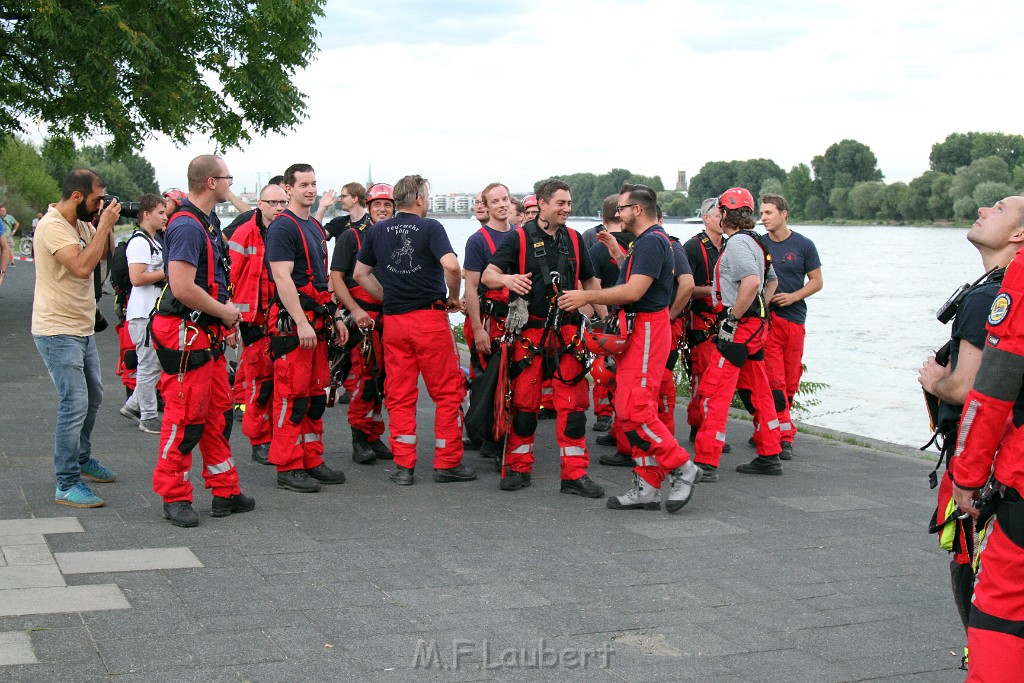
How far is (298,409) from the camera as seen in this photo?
23.2 ft

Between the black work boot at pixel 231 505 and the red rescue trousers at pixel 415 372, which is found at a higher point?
the red rescue trousers at pixel 415 372

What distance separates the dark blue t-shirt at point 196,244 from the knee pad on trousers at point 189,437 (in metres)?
0.81

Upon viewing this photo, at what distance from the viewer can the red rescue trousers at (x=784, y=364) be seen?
8469 millimetres

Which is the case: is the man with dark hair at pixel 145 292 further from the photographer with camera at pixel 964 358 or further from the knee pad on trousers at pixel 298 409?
the photographer with camera at pixel 964 358

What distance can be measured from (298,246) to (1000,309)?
4.87 meters

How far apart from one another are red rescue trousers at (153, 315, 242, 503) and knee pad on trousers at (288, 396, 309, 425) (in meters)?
0.90

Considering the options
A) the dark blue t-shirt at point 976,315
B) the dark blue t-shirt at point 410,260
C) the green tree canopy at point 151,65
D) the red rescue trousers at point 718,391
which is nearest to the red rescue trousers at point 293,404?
the dark blue t-shirt at point 410,260

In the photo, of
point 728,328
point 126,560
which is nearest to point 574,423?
point 728,328

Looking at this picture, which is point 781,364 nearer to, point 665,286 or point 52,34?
point 665,286

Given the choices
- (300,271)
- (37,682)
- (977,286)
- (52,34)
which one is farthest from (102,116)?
(977,286)

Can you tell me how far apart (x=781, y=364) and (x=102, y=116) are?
44.3 feet

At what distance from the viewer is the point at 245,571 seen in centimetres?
518

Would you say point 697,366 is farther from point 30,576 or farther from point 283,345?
point 30,576

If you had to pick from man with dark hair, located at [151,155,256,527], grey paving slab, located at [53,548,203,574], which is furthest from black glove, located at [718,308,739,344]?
grey paving slab, located at [53,548,203,574]
